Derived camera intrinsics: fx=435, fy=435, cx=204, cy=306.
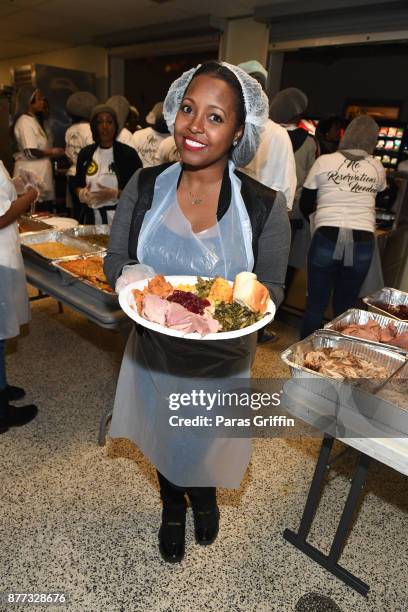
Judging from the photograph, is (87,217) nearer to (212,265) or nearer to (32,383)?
(32,383)

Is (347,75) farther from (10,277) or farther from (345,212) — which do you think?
(10,277)

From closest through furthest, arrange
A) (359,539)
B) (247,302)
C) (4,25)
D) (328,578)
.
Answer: (247,302) → (328,578) → (359,539) → (4,25)

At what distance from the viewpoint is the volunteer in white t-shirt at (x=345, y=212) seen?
2.39 meters

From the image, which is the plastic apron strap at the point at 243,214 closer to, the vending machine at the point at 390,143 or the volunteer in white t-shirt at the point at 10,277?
the volunteer in white t-shirt at the point at 10,277

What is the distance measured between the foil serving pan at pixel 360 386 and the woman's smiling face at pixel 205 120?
22.4 inches

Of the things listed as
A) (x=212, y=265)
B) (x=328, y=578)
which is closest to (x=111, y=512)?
(x=328, y=578)

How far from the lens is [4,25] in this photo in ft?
18.8

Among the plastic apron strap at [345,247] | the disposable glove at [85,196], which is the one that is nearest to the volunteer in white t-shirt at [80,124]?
the disposable glove at [85,196]

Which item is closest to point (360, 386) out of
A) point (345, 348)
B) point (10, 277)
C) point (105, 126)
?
point (345, 348)

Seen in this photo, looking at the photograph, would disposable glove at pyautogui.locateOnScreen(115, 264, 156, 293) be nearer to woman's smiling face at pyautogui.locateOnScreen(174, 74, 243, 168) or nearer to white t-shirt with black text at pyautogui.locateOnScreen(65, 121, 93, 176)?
woman's smiling face at pyautogui.locateOnScreen(174, 74, 243, 168)

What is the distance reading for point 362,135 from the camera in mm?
2391

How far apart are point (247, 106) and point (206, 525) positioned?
132cm

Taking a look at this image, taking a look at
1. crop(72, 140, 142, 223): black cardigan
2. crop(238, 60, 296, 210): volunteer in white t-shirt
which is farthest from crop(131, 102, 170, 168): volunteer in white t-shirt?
crop(238, 60, 296, 210): volunteer in white t-shirt

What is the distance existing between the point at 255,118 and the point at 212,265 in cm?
42
